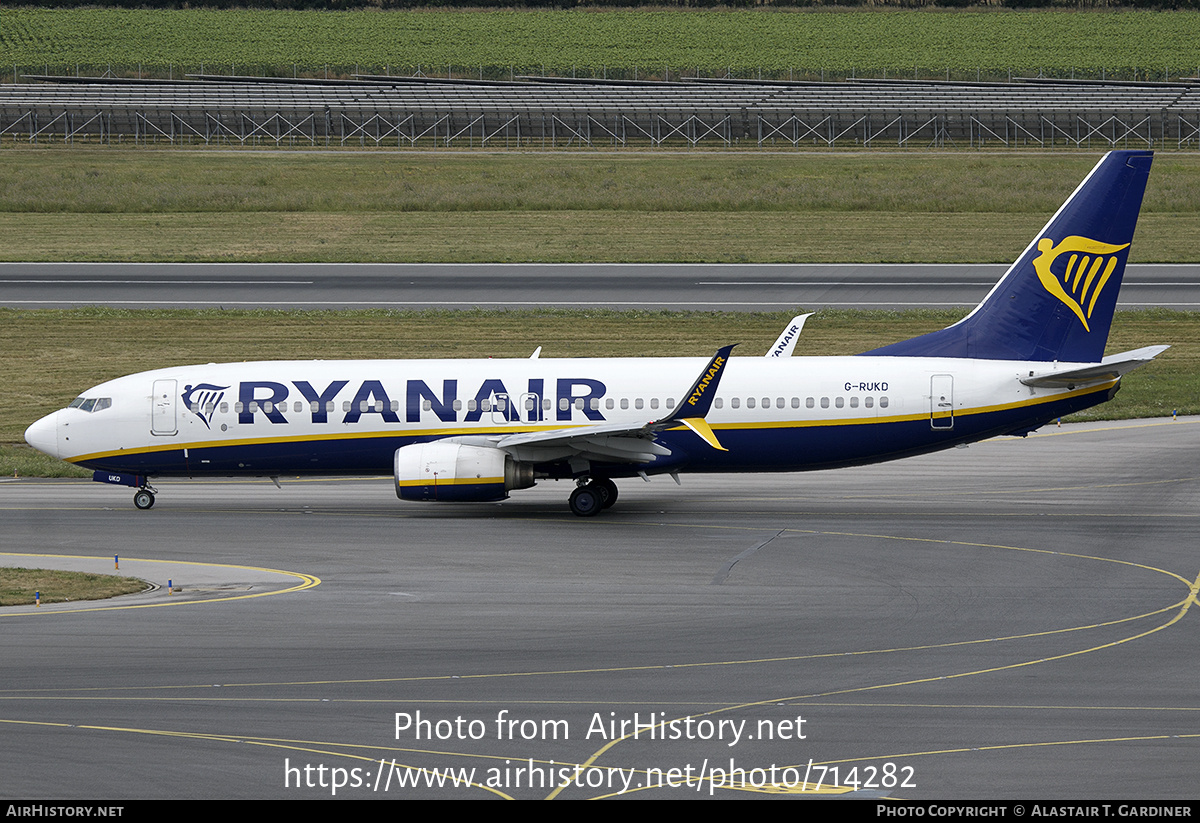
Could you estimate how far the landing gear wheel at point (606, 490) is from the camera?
33.0 metres

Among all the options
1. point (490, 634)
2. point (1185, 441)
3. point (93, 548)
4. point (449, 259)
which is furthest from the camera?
point (449, 259)

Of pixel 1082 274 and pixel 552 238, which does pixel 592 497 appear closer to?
pixel 1082 274

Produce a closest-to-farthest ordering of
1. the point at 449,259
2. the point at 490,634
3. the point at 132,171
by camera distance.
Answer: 1. the point at 490,634
2. the point at 449,259
3. the point at 132,171

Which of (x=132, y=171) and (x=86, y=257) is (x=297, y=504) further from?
(x=132, y=171)

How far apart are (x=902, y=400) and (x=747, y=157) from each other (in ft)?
231

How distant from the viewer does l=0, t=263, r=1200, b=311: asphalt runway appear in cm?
6069

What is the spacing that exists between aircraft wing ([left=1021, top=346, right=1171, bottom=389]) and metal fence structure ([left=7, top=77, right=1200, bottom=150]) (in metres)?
76.6

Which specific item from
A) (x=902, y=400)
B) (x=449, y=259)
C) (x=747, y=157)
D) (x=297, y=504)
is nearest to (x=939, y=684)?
(x=902, y=400)

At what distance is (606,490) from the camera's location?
33125 mm

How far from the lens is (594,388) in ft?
109

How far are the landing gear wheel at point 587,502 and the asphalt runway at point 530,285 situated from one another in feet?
90.6

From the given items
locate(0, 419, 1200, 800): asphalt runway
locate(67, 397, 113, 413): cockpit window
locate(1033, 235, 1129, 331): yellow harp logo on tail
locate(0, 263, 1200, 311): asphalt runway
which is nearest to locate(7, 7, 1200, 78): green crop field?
locate(0, 263, 1200, 311): asphalt runway

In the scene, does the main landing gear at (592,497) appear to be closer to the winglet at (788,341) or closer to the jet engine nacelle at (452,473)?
the jet engine nacelle at (452,473)

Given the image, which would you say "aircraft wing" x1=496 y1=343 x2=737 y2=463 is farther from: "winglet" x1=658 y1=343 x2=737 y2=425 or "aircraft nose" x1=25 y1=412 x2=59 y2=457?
"aircraft nose" x1=25 y1=412 x2=59 y2=457
